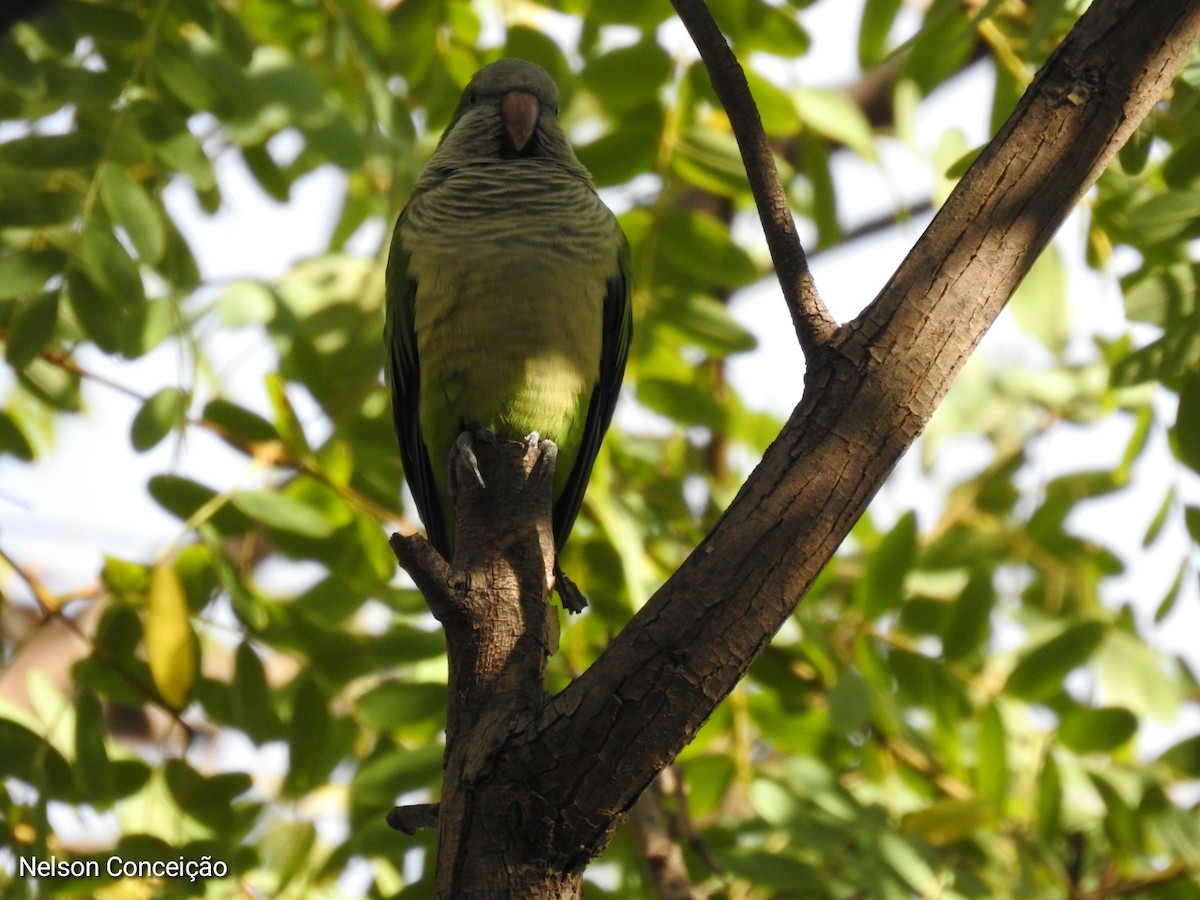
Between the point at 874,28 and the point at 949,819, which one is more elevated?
the point at 874,28

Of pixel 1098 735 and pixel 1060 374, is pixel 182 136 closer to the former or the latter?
pixel 1098 735

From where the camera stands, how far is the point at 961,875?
127 inches

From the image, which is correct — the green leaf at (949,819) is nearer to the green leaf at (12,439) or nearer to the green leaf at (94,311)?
the green leaf at (94,311)

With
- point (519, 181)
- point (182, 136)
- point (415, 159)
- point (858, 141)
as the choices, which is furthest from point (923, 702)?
point (182, 136)

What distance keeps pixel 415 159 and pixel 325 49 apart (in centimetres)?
74

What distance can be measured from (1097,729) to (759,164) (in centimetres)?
219

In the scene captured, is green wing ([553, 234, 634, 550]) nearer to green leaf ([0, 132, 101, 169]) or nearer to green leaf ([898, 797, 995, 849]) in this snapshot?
green leaf ([898, 797, 995, 849])

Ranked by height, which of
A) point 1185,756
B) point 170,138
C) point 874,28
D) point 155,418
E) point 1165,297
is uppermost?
point 874,28

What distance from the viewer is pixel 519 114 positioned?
4.04 meters

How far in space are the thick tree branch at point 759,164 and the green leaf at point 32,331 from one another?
1988 mm

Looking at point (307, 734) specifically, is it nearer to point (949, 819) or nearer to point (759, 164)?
point (949, 819)

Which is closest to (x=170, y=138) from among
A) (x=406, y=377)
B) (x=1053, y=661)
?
(x=406, y=377)

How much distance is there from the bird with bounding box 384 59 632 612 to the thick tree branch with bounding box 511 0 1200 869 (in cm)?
132

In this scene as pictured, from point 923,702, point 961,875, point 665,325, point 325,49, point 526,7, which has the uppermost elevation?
point 526,7
